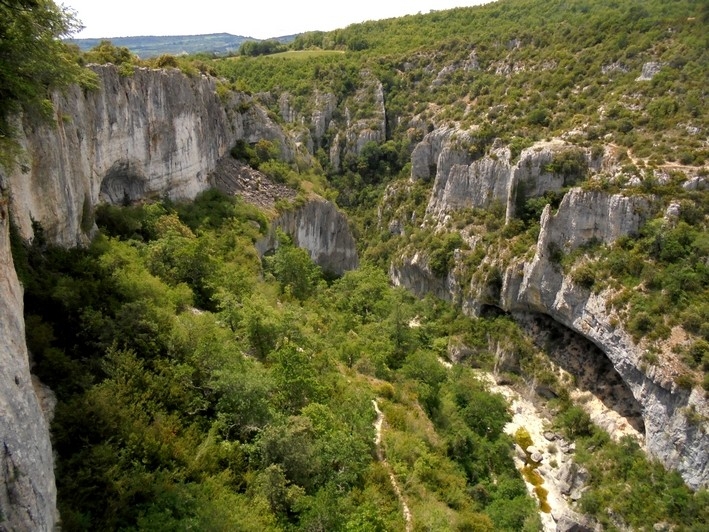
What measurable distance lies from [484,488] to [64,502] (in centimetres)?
1992

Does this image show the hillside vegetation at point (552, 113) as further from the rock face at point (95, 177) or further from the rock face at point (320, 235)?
the rock face at point (95, 177)

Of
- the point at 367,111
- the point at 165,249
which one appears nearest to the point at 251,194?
the point at 165,249

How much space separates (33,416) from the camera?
8977mm

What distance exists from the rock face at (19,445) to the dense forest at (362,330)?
4.26 ft

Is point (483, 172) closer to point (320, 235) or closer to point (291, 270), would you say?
point (320, 235)

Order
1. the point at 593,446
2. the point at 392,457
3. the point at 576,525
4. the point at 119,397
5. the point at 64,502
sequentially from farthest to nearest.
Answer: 1. the point at 593,446
2. the point at 576,525
3. the point at 392,457
4. the point at 119,397
5. the point at 64,502

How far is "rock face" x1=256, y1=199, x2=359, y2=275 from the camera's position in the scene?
122 feet

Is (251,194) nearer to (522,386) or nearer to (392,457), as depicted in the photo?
(392,457)

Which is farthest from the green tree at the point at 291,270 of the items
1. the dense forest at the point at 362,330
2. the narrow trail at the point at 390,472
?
the narrow trail at the point at 390,472

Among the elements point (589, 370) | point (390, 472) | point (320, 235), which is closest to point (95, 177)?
point (390, 472)

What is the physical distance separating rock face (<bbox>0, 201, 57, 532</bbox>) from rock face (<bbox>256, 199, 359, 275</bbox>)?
23161mm

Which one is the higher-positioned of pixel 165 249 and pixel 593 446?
pixel 165 249

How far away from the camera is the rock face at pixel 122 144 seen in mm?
15859

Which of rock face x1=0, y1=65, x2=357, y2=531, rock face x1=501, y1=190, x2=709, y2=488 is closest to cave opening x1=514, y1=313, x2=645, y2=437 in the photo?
rock face x1=501, y1=190, x2=709, y2=488
